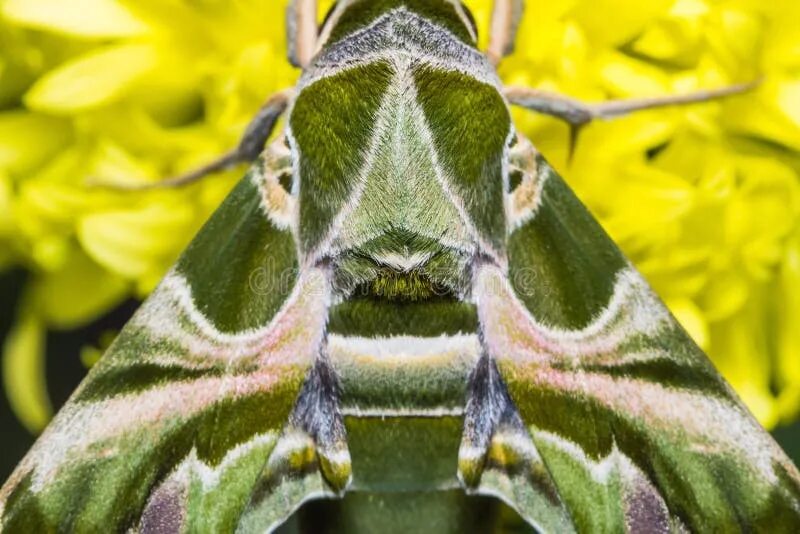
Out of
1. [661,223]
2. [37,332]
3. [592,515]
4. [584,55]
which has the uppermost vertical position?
[584,55]

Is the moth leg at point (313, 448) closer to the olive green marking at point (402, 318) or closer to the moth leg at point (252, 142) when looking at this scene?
the olive green marking at point (402, 318)

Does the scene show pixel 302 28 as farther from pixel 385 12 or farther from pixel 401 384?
pixel 401 384

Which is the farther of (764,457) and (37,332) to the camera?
(37,332)

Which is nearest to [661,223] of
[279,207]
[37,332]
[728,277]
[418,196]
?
[728,277]

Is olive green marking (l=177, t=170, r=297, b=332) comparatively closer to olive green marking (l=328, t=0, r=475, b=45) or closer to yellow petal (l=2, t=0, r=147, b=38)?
olive green marking (l=328, t=0, r=475, b=45)

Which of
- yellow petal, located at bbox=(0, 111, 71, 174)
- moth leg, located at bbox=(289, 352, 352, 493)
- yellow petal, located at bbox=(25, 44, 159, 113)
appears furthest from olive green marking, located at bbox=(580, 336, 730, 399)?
yellow petal, located at bbox=(0, 111, 71, 174)

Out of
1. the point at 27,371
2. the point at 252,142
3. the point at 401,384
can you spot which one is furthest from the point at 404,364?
the point at 27,371

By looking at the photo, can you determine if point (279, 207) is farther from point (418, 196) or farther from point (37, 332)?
point (37, 332)
